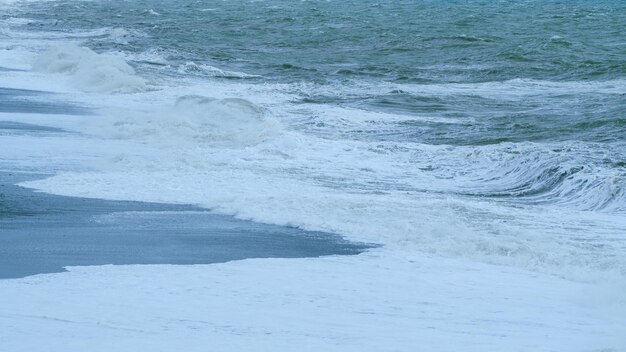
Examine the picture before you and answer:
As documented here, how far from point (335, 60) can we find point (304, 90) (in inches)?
260

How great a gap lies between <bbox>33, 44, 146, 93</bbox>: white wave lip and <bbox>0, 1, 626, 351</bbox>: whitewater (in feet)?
0.28

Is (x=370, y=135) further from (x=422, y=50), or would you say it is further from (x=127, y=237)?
(x=422, y=50)

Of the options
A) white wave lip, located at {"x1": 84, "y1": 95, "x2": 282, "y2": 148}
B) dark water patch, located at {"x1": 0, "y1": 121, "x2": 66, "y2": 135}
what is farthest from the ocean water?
dark water patch, located at {"x1": 0, "y1": 121, "x2": 66, "y2": 135}

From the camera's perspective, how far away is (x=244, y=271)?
731 cm

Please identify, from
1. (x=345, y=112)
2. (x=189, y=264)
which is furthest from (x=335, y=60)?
(x=189, y=264)

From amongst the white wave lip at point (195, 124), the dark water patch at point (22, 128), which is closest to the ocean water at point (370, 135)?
the white wave lip at point (195, 124)

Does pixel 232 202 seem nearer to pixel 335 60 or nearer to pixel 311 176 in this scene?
pixel 311 176

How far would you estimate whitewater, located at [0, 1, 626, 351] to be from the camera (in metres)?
6.20

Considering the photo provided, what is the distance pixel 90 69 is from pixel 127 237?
38.4 feet

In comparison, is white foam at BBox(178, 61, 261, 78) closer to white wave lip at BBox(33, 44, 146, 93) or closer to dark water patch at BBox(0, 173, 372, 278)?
white wave lip at BBox(33, 44, 146, 93)

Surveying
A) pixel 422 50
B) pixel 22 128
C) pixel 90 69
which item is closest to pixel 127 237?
pixel 22 128

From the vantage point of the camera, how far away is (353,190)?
1018cm

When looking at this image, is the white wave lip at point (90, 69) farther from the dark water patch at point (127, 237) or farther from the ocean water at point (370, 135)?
the dark water patch at point (127, 237)

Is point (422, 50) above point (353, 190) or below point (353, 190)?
above
